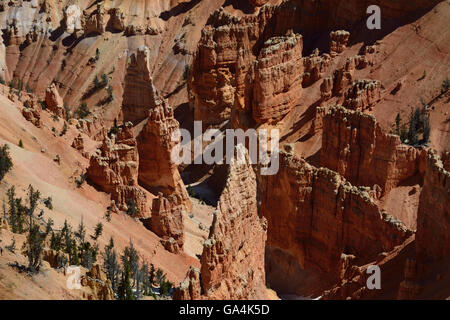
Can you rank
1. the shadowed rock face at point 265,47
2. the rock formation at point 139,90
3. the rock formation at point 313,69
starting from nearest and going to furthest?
the rock formation at point 139,90 < the shadowed rock face at point 265,47 < the rock formation at point 313,69

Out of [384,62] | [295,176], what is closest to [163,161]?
[295,176]

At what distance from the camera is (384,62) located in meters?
56.7

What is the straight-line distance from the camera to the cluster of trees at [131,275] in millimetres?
26594

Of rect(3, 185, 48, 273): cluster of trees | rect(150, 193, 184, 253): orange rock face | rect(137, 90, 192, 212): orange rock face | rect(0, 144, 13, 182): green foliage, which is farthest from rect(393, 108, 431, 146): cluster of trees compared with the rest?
rect(0, 144, 13, 182): green foliage

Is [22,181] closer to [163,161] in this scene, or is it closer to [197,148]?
[163,161]

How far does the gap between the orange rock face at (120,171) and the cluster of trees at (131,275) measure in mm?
4963

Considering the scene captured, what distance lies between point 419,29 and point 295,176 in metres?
25.8

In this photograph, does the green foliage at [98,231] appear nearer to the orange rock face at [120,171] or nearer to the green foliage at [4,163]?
the orange rock face at [120,171]

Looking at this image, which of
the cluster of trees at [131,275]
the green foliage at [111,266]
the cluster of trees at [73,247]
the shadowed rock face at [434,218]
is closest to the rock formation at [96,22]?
the cluster of trees at [131,275]

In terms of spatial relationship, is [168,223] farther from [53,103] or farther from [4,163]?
[53,103]

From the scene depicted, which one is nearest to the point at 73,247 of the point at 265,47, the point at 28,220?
the point at 28,220

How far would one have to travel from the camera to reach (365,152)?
42.8m

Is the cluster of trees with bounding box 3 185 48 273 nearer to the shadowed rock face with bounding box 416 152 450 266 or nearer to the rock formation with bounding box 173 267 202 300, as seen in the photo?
the rock formation with bounding box 173 267 202 300

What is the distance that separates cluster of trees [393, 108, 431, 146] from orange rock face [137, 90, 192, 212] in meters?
13.9
